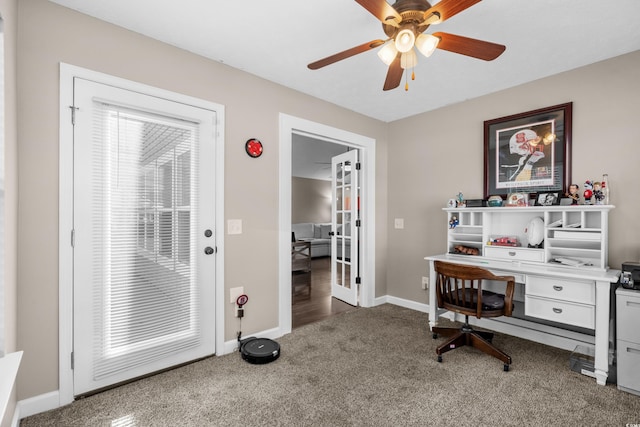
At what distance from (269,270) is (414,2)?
2250 millimetres

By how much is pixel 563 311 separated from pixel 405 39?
219cm

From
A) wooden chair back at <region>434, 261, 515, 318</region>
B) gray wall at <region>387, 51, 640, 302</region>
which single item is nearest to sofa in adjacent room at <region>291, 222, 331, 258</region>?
gray wall at <region>387, 51, 640, 302</region>

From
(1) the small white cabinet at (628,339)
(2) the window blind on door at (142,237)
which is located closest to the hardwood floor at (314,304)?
(2) the window blind on door at (142,237)

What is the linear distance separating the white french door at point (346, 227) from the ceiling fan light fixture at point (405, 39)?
212 centimetres

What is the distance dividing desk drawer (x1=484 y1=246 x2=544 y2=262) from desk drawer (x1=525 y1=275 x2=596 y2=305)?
369 millimetres

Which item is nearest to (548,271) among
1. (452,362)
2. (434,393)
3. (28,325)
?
(452,362)

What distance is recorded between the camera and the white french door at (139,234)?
74.9 inches

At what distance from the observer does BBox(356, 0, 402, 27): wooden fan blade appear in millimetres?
1409

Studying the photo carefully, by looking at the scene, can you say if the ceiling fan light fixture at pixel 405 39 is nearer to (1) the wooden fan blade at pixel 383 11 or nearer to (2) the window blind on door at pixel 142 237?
(1) the wooden fan blade at pixel 383 11

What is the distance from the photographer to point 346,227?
4.03 m

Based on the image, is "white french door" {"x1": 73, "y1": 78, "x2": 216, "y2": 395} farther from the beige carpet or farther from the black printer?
the black printer

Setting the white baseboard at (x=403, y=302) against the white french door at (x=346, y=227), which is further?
the white french door at (x=346, y=227)

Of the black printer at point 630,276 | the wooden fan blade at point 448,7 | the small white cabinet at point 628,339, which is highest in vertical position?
the wooden fan blade at point 448,7

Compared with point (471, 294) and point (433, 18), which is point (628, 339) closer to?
point (471, 294)
